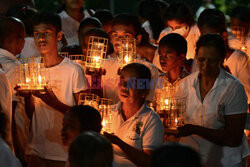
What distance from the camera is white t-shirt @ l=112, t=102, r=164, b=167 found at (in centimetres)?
459

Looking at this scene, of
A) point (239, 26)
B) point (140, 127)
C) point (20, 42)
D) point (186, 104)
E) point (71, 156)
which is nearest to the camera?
point (71, 156)

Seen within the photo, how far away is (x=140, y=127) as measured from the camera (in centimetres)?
468

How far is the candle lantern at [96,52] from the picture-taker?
19.3 ft

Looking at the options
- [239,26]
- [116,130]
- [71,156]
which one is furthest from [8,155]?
[239,26]

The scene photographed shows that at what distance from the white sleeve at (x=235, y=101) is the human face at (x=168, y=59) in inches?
52.1

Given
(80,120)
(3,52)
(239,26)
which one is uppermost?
(239,26)

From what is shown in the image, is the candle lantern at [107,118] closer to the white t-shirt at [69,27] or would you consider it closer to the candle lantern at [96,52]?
the candle lantern at [96,52]

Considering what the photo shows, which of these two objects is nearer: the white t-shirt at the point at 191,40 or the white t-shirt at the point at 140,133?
the white t-shirt at the point at 140,133

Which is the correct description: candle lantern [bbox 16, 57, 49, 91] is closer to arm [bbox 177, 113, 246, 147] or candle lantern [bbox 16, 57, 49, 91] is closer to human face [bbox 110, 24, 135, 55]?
human face [bbox 110, 24, 135, 55]

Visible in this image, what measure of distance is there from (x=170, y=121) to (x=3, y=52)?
226 centimetres

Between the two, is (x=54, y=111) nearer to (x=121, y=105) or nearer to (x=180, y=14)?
(x=121, y=105)

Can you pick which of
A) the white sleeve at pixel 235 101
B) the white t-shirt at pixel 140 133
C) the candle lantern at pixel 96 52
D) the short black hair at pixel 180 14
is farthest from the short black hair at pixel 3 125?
the short black hair at pixel 180 14

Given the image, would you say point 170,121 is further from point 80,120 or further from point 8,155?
point 8,155

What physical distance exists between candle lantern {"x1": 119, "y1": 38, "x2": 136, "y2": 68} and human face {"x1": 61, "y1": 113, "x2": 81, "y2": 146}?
1.94 meters
